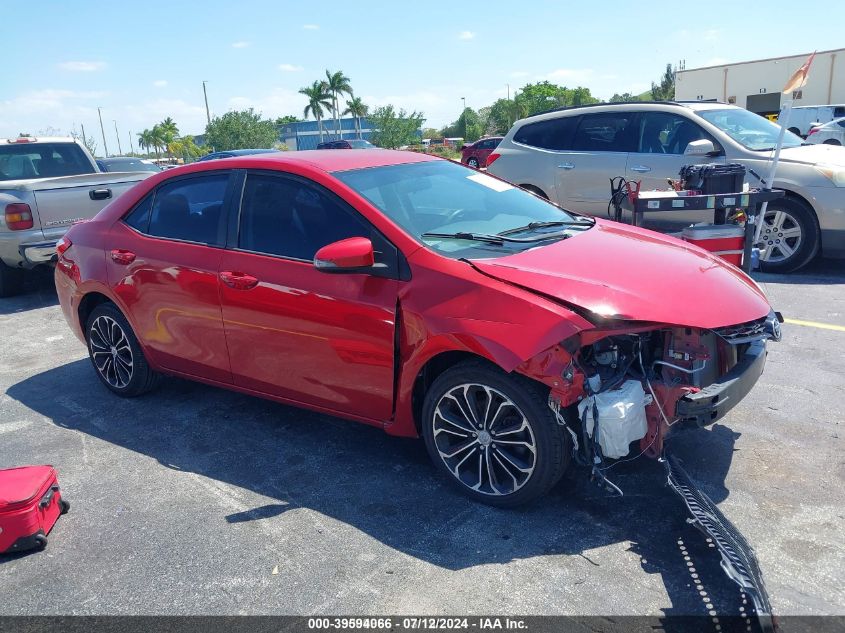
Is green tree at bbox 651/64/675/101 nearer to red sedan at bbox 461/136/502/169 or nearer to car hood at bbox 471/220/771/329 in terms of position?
red sedan at bbox 461/136/502/169

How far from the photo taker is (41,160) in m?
10.1

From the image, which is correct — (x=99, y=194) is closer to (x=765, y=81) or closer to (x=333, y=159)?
(x=333, y=159)

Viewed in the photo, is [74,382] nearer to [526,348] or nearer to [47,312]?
[47,312]

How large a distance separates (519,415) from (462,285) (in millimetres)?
671

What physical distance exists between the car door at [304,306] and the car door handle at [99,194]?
529 centimetres

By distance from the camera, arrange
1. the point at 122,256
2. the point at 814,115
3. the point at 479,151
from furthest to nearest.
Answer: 1. the point at 479,151
2. the point at 814,115
3. the point at 122,256

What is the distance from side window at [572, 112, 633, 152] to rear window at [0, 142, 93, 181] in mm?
7188

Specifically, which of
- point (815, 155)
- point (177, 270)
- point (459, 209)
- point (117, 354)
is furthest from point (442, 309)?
point (815, 155)

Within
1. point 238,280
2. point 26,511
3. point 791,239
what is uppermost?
point 238,280

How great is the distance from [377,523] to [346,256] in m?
1.31

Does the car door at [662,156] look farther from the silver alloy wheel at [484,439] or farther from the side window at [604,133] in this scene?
the silver alloy wheel at [484,439]

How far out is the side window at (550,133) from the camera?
891 cm

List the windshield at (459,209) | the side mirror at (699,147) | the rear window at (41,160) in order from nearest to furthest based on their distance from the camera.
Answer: the windshield at (459,209)
the side mirror at (699,147)
the rear window at (41,160)

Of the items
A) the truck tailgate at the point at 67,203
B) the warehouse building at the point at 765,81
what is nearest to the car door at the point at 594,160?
the truck tailgate at the point at 67,203
